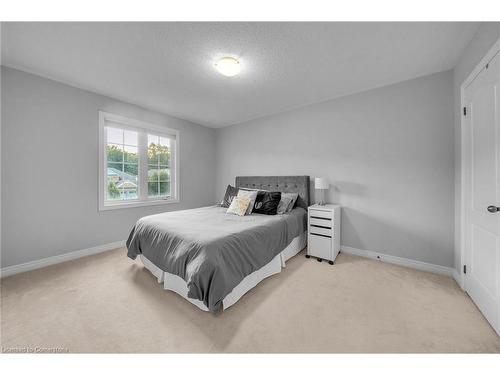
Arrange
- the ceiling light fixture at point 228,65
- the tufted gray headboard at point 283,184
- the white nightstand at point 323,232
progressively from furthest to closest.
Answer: the tufted gray headboard at point 283,184 < the white nightstand at point 323,232 < the ceiling light fixture at point 228,65

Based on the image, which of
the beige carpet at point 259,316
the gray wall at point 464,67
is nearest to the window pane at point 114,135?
the beige carpet at point 259,316

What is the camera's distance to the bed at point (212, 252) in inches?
59.5

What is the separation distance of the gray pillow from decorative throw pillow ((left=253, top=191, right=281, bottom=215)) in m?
0.07

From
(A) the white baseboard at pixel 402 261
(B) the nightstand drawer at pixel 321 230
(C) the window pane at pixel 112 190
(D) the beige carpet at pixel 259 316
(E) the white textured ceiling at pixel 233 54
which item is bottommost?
(D) the beige carpet at pixel 259 316

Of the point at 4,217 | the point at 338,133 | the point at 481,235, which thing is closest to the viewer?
the point at 481,235

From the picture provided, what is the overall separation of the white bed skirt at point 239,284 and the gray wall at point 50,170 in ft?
4.05

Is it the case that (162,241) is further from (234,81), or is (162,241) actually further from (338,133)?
(338,133)

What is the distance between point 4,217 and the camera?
2176 millimetres

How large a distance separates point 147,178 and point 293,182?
2648mm

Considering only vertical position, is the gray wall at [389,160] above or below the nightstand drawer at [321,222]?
above

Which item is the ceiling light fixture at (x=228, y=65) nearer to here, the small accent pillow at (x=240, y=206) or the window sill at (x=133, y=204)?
the small accent pillow at (x=240, y=206)

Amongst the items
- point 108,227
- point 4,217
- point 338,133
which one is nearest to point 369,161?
point 338,133

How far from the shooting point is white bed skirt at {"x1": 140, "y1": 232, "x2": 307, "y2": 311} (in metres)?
1.68
